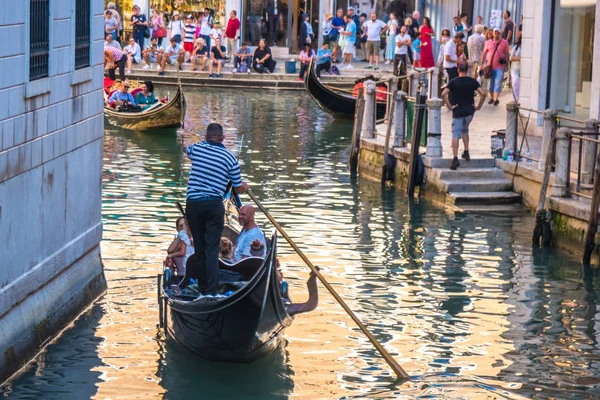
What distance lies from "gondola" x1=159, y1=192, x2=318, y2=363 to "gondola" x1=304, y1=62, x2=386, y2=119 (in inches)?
510

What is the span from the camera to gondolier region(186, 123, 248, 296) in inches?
307

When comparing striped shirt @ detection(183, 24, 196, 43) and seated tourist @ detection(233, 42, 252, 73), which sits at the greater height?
striped shirt @ detection(183, 24, 196, 43)

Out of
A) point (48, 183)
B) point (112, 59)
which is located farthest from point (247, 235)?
point (112, 59)

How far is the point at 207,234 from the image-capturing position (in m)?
7.83

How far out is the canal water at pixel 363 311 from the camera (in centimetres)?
760

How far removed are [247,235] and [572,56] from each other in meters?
7.69

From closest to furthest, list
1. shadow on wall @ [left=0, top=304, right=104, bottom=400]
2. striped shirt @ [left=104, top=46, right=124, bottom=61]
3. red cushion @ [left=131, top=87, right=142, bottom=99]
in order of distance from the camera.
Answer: shadow on wall @ [left=0, top=304, right=104, bottom=400], red cushion @ [left=131, top=87, right=142, bottom=99], striped shirt @ [left=104, top=46, right=124, bottom=61]

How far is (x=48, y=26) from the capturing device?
813 centimetres

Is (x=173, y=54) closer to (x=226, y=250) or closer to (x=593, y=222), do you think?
(x=593, y=222)

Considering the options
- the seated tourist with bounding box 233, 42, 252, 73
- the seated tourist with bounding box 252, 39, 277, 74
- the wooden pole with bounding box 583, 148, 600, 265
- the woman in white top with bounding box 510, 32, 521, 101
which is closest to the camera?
the wooden pole with bounding box 583, 148, 600, 265

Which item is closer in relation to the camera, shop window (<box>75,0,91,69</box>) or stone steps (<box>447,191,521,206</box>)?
shop window (<box>75,0,91,69</box>)

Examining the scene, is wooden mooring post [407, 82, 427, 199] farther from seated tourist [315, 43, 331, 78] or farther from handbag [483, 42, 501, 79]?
seated tourist [315, 43, 331, 78]

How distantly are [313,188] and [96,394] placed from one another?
761 cm

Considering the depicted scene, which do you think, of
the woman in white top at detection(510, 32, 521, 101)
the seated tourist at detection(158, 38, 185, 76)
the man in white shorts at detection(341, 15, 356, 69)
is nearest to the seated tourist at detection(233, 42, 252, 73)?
the seated tourist at detection(158, 38, 185, 76)
